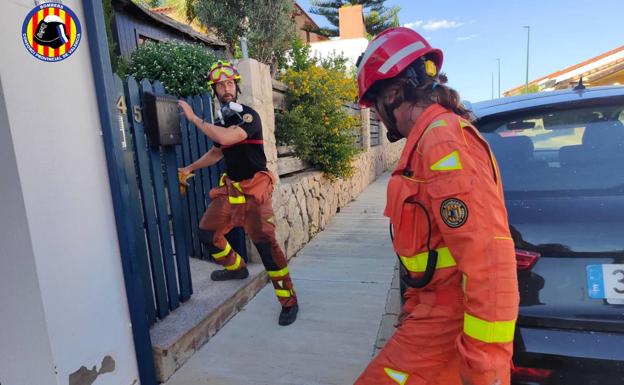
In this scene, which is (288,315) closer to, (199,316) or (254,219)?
(199,316)

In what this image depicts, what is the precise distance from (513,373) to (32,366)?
2.06 meters

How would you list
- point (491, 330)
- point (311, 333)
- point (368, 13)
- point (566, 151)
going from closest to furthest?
point (491, 330) → point (566, 151) → point (311, 333) → point (368, 13)

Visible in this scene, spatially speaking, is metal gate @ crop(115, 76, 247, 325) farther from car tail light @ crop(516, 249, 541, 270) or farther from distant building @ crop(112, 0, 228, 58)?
distant building @ crop(112, 0, 228, 58)

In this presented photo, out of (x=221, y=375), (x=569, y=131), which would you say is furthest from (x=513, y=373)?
(x=221, y=375)

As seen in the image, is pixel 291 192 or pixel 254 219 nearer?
pixel 254 219

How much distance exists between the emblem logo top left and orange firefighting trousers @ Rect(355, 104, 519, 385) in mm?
1635

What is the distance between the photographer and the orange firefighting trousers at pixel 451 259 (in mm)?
1105

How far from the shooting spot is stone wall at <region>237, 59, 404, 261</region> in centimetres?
425

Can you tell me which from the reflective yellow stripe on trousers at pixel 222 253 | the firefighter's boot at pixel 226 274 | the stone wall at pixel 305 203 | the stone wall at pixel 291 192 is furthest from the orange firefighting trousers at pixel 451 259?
the stone wall at pixel 305 203

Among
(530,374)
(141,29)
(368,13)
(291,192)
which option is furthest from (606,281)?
(368,13)

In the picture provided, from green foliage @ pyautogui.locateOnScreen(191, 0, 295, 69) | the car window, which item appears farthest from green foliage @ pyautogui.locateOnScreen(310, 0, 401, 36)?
the car window

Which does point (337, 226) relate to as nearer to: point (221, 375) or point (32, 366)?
point (221, 375)

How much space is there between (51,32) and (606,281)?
8.39 feet

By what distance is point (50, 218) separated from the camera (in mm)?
1834
